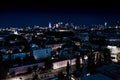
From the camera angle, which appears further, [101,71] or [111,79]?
[101,71]

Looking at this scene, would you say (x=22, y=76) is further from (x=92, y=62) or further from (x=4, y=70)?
(x=92, y=62)

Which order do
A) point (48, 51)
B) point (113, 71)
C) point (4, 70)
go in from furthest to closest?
1. point (48, 51)
2. point (4, 70)
3. point (113, 71)

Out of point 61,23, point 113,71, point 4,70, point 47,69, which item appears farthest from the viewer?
point 61,23

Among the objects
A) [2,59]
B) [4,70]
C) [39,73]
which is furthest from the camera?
[2,59]

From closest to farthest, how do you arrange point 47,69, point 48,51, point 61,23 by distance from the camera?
point 47,69 → point 48,51 → point 61,23

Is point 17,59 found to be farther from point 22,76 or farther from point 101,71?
point 101,71

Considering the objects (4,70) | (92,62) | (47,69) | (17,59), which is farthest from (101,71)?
(17,59)

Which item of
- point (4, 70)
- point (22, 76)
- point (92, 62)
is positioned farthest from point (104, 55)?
point (4, 70)

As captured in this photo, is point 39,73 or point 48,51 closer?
point 39,73

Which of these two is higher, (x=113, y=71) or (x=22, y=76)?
(x=113, y=71)
